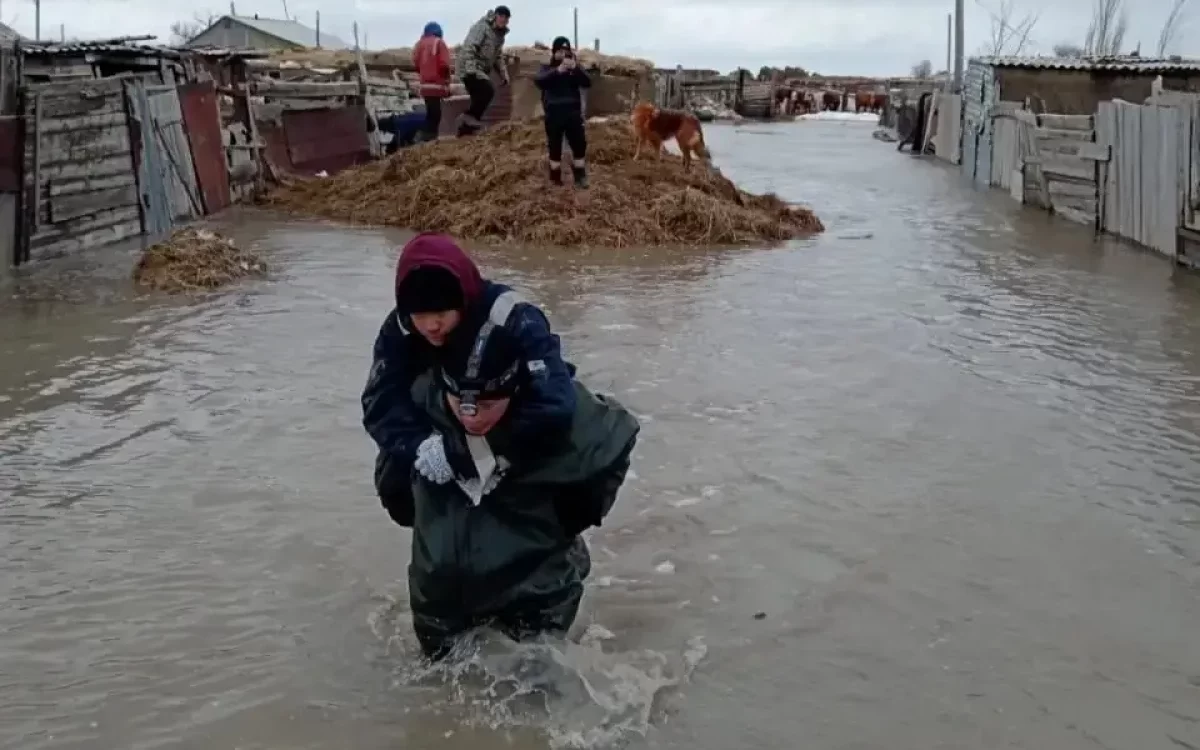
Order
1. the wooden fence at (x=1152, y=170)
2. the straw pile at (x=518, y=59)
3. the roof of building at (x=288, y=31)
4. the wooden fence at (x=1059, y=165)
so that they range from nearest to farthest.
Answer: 1. the wooden fence at (x=1152, y=170)
2. the wooden fence at (x=1059, y=165)
3. the straw pile at (x=518, y=59)
4. the roof of building at (x=288, y=31)

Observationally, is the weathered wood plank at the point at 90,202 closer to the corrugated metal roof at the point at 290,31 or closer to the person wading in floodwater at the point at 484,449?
the person wading in floodwater at the point at 484,449

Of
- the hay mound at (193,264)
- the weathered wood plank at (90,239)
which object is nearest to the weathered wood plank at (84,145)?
the weathered wood plank at (90,239)

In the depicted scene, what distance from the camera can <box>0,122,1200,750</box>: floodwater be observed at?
358 centimetres

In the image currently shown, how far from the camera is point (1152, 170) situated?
1238cm

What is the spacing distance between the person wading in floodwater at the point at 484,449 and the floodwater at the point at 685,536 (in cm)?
22

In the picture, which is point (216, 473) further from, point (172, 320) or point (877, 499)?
point (172, 320)

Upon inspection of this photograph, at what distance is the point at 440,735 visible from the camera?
3.43 meters

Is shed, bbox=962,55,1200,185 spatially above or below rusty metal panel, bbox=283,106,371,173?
above

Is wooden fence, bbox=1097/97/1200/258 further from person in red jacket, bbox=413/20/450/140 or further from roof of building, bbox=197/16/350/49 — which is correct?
roof of building, bbox=197/16/350/49

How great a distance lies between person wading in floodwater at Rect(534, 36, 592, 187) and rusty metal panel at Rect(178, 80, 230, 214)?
12.7ft

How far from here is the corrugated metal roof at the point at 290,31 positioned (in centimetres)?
5244

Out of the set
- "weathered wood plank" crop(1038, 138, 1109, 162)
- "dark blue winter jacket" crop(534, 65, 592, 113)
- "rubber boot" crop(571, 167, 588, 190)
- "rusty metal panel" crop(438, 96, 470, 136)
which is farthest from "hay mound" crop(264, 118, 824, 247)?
"rusty metal panel" crop(438, 96, 470, 136)

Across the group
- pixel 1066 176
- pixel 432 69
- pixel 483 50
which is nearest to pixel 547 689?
pixel 483 50

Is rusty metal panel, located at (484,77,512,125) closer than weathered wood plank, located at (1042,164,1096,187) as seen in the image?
No
